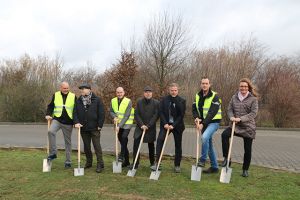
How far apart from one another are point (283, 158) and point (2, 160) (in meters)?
7.57

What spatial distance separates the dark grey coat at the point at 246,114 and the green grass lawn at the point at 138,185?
931 millimetres

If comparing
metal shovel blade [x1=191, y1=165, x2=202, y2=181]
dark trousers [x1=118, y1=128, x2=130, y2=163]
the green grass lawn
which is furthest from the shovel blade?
metal shovel blade [x1=191, y1=165, x2=202, y2=181]

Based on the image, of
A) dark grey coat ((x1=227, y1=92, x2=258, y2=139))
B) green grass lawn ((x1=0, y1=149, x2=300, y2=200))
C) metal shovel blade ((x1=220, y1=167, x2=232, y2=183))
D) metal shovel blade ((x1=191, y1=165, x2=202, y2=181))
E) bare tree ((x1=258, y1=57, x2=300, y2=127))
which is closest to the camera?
green grass lawn ((x1=0, y1=149, x2=300, y2=200))

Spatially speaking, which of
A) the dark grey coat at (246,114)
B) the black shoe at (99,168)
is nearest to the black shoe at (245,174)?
the dark grey coat at (246,114)

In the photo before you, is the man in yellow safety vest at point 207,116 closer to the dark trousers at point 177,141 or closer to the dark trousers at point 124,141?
the dark trousers at point 177,141

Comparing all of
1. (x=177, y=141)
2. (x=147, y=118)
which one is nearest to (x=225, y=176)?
(x=177, y=141)

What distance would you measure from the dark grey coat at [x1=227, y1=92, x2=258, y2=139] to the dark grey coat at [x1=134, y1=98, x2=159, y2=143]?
1.65 metres

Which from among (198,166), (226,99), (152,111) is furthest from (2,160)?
(226,99)

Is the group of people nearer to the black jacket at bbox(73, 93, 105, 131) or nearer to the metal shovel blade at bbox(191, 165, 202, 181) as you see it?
the black jacket at bbox(73, 93, 105, 131)

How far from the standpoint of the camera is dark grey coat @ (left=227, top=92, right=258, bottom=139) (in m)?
7.00

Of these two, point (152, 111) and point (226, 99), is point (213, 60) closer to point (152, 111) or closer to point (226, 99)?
point (226, 99)

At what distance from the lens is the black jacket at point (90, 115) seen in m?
7.74

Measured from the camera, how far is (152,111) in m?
7.77

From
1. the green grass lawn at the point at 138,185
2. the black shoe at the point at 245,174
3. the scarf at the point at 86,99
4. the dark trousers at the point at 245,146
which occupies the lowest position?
the green grass lawn at the point at 138,185
